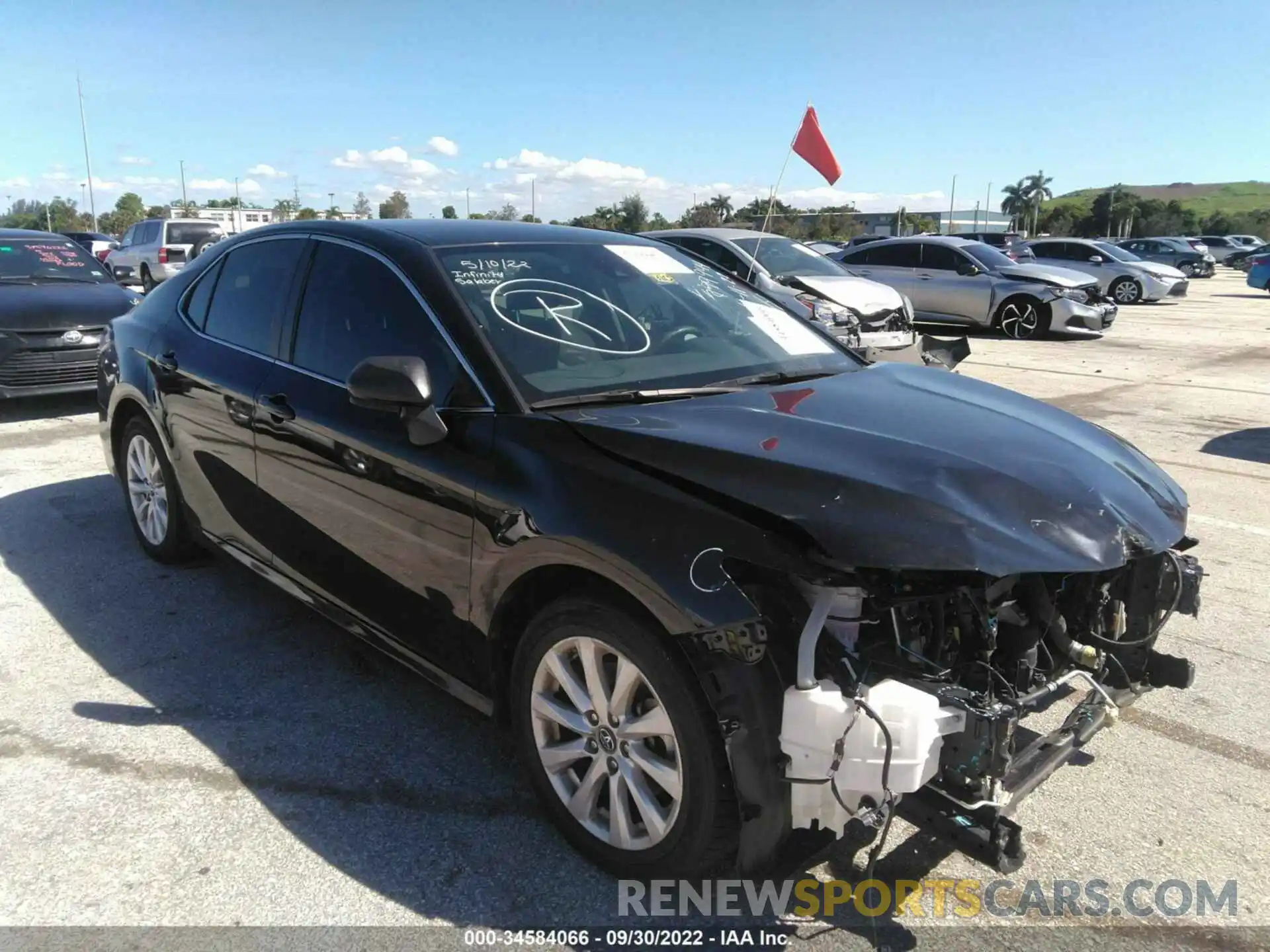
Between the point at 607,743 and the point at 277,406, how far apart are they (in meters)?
1.86

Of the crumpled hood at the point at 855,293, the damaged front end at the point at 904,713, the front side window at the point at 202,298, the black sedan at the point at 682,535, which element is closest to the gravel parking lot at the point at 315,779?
the black sedan at the point at 682,535

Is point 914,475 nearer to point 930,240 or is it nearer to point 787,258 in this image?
point 787,258

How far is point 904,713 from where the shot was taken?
2033 millimetres

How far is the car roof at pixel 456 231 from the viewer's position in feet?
11.2

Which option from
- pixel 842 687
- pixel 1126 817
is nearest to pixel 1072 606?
pixel 1126 817

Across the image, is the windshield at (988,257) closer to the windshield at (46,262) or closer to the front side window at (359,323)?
the windshield at (46,262)

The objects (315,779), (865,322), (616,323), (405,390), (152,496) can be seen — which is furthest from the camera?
(865,322)

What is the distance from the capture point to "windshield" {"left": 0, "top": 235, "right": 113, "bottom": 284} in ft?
31.4

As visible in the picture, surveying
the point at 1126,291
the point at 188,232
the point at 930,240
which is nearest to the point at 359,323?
the point at 930,240

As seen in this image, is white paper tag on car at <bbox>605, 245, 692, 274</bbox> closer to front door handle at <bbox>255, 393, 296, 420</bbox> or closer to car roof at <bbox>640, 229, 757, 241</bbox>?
front door handle at <bbox>255, 393, 296, 420</bbox>

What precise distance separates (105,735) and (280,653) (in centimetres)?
73

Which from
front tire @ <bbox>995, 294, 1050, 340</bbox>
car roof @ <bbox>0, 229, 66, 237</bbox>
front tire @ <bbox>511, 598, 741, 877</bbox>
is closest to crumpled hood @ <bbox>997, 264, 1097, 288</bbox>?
front tire @ <bbox>995, 294, 1050, 340</bbox>

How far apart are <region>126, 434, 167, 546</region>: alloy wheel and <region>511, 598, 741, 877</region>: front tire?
2794mm

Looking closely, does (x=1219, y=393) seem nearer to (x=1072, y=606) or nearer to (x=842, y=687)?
(x=1072, y=606)
